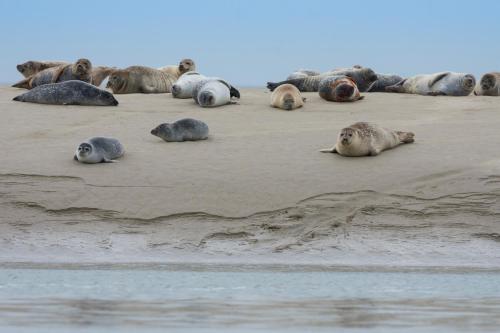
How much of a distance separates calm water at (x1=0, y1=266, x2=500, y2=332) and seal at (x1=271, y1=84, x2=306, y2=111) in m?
5.46

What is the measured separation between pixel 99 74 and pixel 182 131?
7.39 metres

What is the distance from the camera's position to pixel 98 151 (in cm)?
905

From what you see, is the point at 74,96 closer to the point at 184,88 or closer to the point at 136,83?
the point at 184,88

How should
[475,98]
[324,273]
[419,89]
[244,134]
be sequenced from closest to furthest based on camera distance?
1. [324,273]
2. [244,134]
3. [475,98]
4. [419,89]

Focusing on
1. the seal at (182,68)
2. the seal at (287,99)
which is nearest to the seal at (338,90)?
the seal at (287,99)

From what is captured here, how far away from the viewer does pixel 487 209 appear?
8133 mm

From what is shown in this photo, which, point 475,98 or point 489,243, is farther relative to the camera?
point 475,98

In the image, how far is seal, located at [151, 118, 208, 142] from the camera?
9930mm

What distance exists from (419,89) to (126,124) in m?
5.29

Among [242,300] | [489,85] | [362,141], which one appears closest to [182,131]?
[362,141]

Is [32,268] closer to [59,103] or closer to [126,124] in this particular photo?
[126,124]

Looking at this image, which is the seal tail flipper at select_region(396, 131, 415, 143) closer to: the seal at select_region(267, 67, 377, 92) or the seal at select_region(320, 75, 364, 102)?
the seal at select_region(320, 75, 364, 102)

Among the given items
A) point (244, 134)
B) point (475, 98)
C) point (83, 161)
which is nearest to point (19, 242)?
point (83, 161)

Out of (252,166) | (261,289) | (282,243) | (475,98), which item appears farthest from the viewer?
(475,98)
